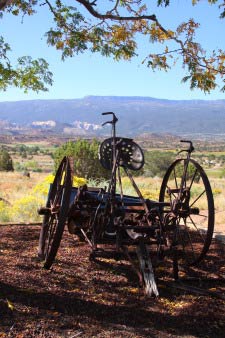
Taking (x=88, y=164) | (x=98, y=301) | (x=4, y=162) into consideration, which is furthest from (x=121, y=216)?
(x=4, y=162)

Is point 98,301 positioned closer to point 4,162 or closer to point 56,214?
point 56,214

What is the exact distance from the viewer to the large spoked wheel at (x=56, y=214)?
455 centimetres

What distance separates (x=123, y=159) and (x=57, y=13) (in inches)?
132

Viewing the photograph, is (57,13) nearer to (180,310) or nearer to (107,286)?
(107,286)

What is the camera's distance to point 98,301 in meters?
4.30

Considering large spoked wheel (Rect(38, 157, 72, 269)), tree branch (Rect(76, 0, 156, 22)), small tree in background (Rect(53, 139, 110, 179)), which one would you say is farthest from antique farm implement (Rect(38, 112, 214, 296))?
small tree in background (Rect(53, 139, 110, 179))

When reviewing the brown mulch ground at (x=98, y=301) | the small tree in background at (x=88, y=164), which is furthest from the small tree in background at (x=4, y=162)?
the brown mulch ground at (x=98, y=301)

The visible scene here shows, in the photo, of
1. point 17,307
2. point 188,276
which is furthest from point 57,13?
point 17,307

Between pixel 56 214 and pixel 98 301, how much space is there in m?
1.38

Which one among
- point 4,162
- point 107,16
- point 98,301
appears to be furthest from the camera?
point 4,162

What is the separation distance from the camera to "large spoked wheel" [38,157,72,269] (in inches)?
179

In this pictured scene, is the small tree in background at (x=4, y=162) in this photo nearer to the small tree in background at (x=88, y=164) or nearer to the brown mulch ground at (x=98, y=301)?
the small tree in background at (x=88, y=164)

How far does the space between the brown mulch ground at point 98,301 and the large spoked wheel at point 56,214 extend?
214 mm

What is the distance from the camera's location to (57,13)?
772 cm
